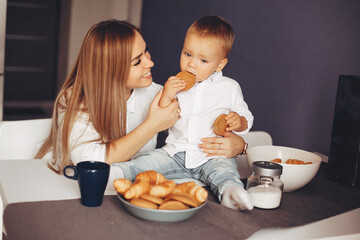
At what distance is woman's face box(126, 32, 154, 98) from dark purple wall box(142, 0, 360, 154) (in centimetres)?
75

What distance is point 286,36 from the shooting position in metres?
1.94

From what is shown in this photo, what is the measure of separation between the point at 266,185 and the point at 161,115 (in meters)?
0.43

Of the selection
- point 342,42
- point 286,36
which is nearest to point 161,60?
point 286,36

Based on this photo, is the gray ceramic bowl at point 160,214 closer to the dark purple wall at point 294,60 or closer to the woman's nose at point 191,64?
the woman's nose at point 191,64

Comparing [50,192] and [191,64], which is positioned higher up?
[191,64]

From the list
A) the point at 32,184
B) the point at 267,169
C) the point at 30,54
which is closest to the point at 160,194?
the point at 267,169

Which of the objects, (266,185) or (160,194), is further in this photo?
(266,185)

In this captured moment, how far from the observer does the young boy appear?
53.9 inches

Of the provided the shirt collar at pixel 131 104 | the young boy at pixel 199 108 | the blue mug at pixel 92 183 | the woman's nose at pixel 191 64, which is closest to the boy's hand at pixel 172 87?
the young boy at pixel 199 108

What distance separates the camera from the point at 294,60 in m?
1.90

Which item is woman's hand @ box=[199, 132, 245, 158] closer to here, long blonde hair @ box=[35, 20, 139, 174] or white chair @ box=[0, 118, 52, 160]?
long blonde hair @ box=[35, 20, 139, 174]

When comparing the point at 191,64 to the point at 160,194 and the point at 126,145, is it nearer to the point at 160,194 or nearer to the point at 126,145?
the point at 126,145

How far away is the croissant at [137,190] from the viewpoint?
3.15 feet

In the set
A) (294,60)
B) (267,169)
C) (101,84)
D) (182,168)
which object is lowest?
(182,168)
